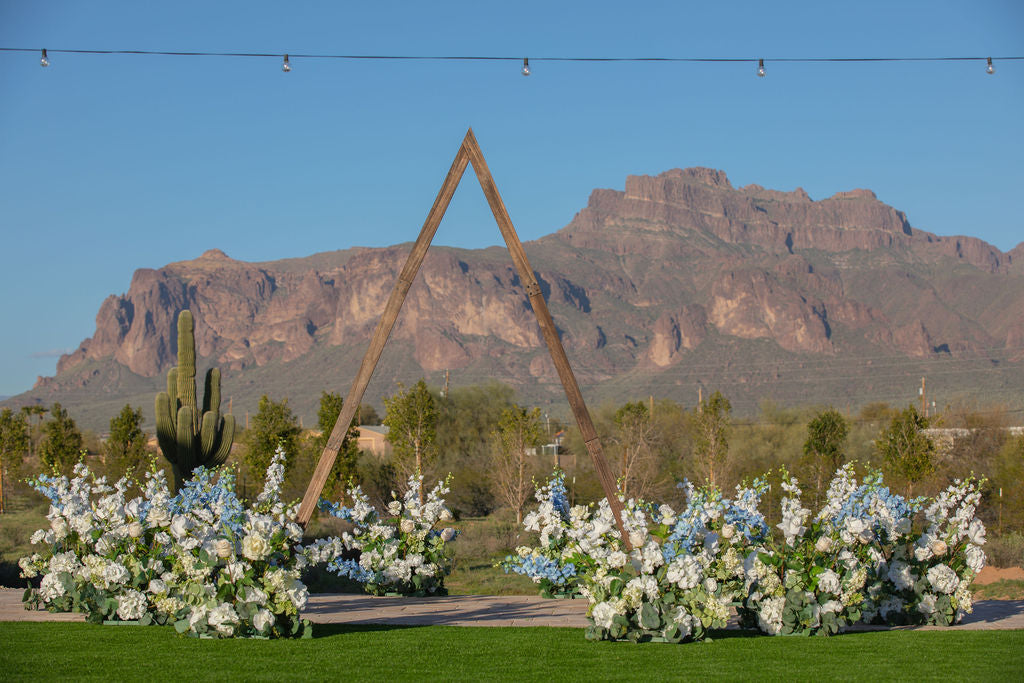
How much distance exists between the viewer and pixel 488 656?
663 centimetres

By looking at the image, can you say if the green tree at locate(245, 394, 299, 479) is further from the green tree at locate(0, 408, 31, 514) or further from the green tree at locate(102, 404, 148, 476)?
the green tree at locate(0, 408, 31, 514)

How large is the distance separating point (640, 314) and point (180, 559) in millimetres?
119388

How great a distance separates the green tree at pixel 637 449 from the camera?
29.2 m

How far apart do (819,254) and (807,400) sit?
72.7 metres

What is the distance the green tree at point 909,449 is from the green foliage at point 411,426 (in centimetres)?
1297

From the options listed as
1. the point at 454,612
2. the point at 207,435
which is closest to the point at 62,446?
the point at 207,435

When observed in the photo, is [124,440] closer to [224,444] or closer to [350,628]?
[224,444]

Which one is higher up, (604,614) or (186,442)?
(186,442)

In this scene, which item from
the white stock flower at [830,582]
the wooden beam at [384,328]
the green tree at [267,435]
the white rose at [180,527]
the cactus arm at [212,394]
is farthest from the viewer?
the green tree at [267,435]

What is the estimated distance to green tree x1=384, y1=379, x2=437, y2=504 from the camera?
95.8 ft

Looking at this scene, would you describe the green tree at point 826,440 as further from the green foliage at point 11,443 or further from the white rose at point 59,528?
the green foliage at point 11,443

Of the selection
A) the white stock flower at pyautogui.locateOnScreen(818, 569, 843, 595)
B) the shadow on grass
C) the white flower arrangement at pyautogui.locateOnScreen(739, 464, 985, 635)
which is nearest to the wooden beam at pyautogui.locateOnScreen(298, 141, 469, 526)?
the shadow on grass

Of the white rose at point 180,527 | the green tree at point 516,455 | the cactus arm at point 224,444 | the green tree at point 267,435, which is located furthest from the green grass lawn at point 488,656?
the green tree at point 516,455

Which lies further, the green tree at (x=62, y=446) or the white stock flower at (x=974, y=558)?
the green tree at (x=62, y=446)
